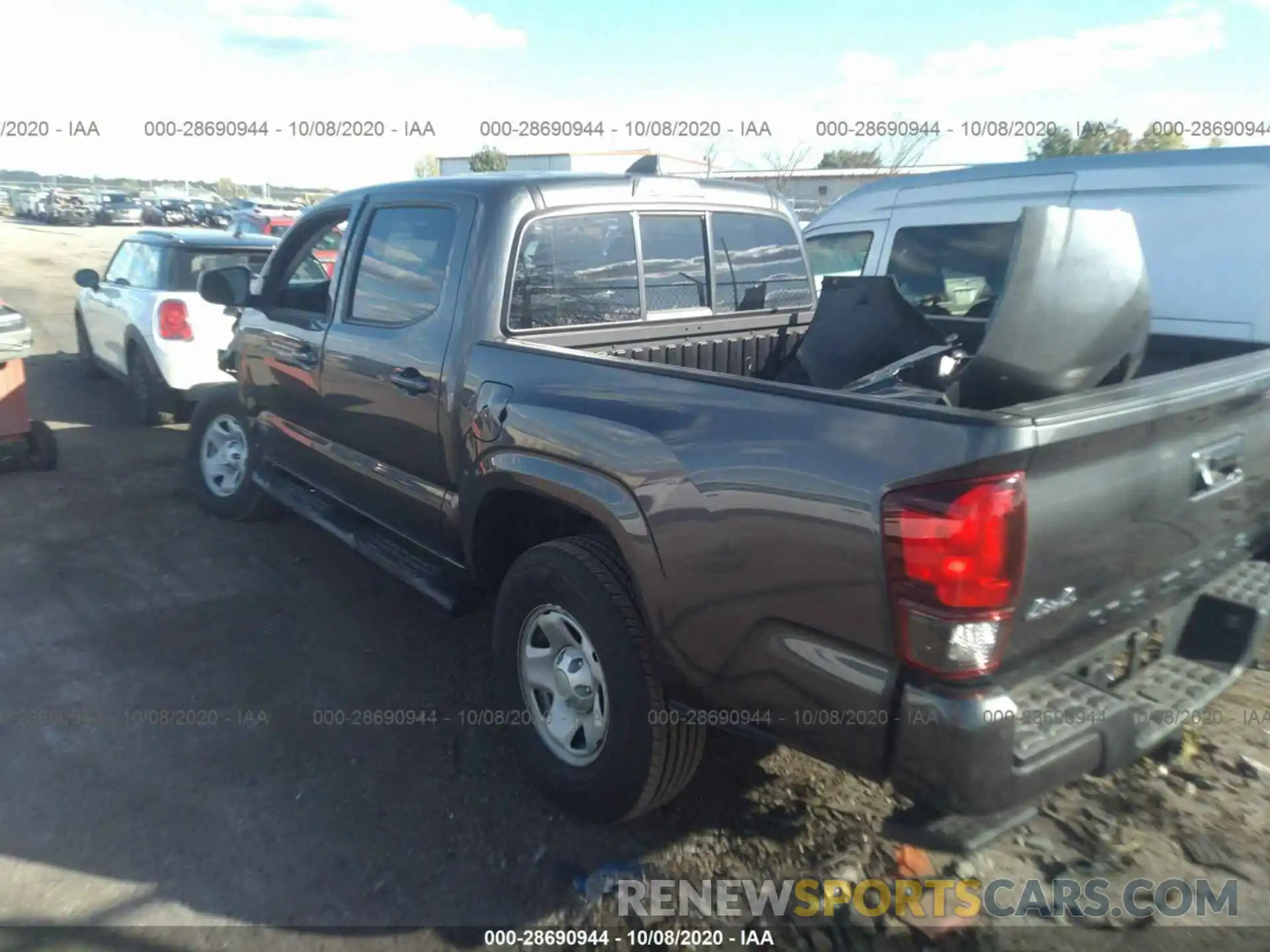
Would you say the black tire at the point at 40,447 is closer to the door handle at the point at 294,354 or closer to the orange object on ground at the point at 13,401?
the orange object on ground at the point at 13,401

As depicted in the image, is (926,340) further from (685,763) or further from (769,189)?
(685,763)

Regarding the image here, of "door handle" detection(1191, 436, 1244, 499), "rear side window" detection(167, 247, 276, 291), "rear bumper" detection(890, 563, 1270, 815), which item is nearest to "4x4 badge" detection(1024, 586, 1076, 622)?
"rear bumper" detection(890, 563, 1270, 815)

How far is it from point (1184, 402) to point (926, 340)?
1.44 metres

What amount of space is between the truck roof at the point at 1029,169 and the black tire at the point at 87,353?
7229 millimetres

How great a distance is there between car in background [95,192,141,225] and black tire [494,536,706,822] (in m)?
46.5

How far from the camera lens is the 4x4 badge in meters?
2.19

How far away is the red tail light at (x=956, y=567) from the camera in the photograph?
6.68 feet

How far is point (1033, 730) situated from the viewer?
7.24ft

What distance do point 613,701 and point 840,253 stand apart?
18.4 ft

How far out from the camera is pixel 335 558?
5.47 metres

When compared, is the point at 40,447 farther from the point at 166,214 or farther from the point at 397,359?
the point at 166,214

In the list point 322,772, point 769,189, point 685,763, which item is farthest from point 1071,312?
point 322,772

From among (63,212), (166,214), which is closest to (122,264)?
(166,214)

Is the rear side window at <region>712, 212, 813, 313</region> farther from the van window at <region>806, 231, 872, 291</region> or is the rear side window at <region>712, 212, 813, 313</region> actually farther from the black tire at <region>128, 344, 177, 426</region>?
the black tire at <region>128, 344, 177, 426</region>
